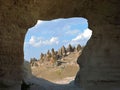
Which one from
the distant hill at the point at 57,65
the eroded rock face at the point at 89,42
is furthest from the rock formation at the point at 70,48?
the eroded rock face at the point at 89,42

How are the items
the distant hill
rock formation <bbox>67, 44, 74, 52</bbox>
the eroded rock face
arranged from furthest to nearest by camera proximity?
1. rock formation <bbox>67, 44, 74, 52</bbox>
2. the distant hill
3. the eroded rock face

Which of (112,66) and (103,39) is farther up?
(103,39)

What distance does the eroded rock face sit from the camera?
795 cm

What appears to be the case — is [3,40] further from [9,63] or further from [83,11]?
[83,11]

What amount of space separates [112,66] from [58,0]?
2.47m

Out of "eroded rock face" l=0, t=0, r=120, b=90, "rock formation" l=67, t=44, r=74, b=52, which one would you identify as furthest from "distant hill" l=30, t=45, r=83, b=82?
"eroded rock face" l=0, t=0, r=120, b=90

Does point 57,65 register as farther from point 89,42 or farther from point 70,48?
point 89,42

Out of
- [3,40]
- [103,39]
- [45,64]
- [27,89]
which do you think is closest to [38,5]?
[3,40]

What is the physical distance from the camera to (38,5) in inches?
346

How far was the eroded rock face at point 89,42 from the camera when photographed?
26.1ft

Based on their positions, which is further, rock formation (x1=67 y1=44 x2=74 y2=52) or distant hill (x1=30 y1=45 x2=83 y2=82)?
rock formation (x1=67 y1=44 x2=74 y2=52)

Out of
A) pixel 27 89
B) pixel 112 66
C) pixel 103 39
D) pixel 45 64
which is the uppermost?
pixel 103 39

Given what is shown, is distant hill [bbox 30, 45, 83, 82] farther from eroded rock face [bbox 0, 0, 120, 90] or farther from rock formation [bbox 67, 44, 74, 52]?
eroded rock face [bbox 0, 0, 120, 90]

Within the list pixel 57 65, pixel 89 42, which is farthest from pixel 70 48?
pixel 89 42
